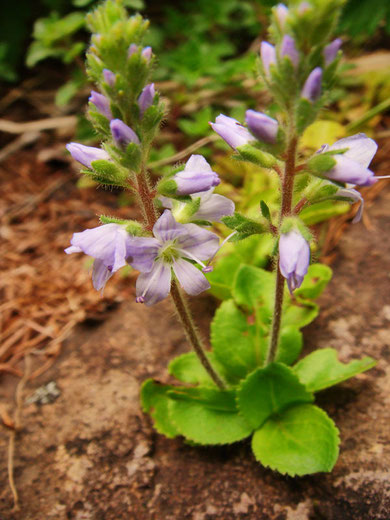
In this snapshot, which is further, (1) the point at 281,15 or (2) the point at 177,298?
(2) the point at 177,298

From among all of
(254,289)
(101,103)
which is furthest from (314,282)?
(101,103)

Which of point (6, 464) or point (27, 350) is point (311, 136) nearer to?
point (27, 350)

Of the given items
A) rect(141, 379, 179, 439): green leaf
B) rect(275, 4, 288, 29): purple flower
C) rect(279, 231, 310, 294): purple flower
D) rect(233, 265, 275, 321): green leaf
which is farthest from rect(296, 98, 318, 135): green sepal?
rect(141, 379, 179, 439): green leaf

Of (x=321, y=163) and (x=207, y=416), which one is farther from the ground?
(x=321, y=163)

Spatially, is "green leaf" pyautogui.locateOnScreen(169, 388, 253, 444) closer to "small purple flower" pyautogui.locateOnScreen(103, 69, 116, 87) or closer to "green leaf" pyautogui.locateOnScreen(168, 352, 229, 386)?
"green leaf" pyautogui.locateOnScreen(168, 352, 229, 386)

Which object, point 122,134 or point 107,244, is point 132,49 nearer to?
point 122,134

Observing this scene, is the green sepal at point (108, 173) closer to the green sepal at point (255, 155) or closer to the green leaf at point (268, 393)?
the green sepal at point (255, 155)
